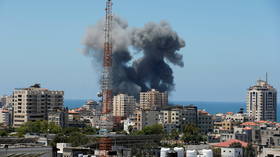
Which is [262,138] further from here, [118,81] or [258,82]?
[118,81]

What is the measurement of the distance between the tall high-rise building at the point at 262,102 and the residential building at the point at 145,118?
1973 cm

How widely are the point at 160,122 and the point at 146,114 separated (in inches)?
Result: 90.8

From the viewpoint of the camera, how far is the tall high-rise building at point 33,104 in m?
72.1

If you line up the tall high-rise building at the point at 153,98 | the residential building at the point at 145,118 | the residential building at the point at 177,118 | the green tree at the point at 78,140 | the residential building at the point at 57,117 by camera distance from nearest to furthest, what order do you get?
the green tree at the point at 78,140 < the residential building at the point at 177,118 < the residential building at the point at 57,117 < the residential building at the point at 145,118 < the tall high-rise building at the point at 153,98

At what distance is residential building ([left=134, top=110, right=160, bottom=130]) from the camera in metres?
70.5

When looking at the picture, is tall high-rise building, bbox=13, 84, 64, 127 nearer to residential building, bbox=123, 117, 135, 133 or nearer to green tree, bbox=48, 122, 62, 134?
residential building, bbox=123, 117, 135, 133

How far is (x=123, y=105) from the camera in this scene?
90.8 m

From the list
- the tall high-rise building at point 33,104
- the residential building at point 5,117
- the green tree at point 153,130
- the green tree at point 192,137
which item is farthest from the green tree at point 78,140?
the residential building at point 5,117

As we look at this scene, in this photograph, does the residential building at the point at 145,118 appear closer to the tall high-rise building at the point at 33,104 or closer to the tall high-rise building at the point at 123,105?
the tall high-rise building at the point at 33,104

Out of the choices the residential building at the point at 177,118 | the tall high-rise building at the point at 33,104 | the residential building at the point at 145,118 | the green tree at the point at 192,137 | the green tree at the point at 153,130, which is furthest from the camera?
the tall high-rise building at the point at 33,104

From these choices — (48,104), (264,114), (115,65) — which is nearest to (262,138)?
(48,104)

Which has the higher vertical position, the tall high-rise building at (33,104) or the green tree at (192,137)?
the tall high-rise building at (33,104)

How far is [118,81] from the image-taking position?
98.9m

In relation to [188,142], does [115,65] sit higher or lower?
higher
